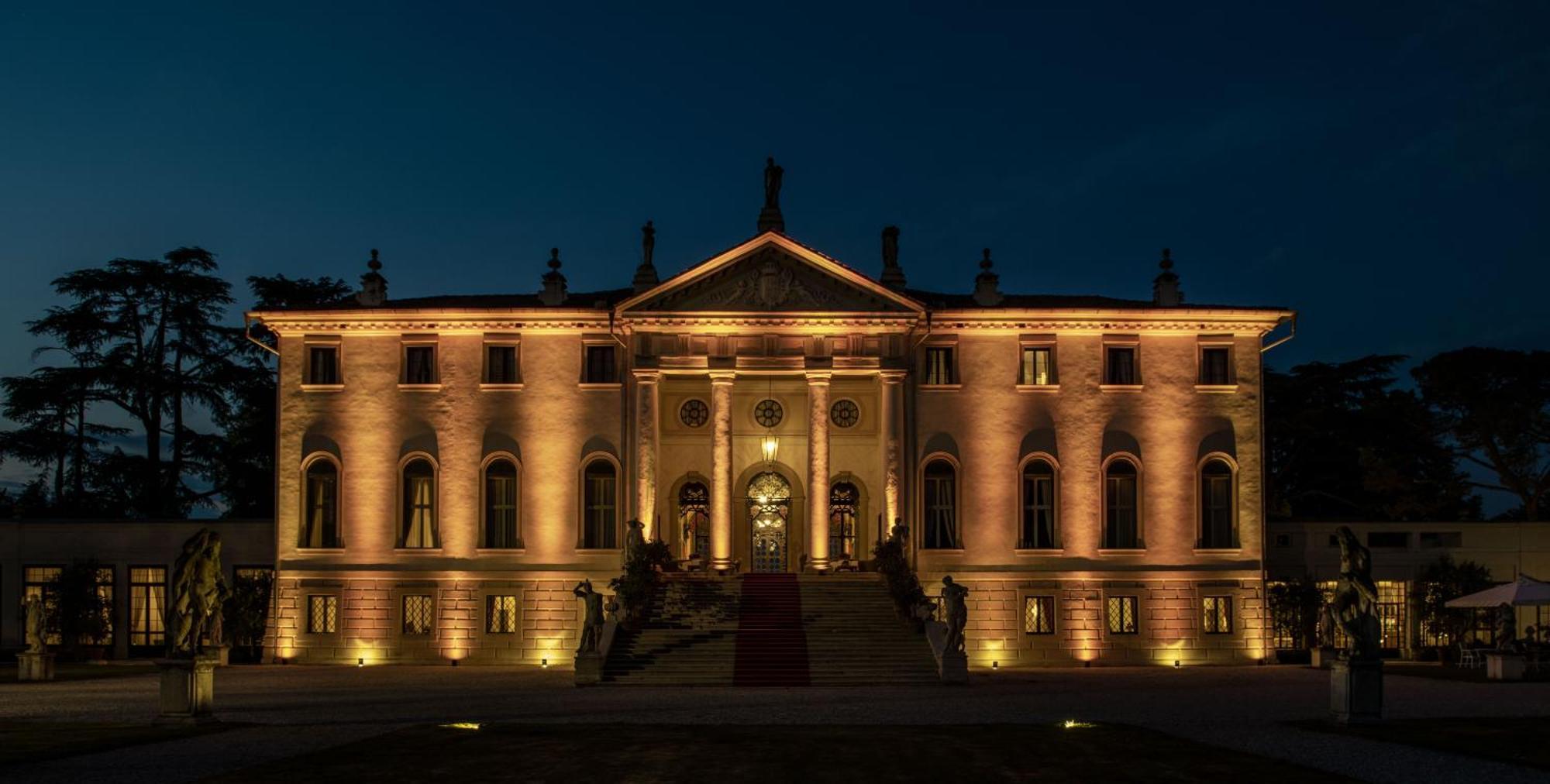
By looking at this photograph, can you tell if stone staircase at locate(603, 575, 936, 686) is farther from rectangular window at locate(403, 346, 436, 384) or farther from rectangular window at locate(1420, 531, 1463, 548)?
rectangular window at locate(1420, 531, 1463, 548)

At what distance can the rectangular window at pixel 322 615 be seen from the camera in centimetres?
4172

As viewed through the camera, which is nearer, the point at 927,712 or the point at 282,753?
the point at 282,753

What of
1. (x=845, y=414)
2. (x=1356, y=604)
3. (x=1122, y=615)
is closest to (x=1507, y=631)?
(x=1122, y=615)

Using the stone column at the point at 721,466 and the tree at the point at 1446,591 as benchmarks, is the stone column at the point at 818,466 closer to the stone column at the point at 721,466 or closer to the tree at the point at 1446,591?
the stone column at the point at 721,466

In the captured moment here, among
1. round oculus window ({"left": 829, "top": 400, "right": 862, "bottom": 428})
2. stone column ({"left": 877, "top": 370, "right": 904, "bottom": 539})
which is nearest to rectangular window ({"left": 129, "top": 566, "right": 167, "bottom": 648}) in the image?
round oculus window ({"left": 829, "top": 400, "right": 862, "bottom": 428})

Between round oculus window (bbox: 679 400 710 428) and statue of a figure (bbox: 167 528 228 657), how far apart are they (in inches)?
762

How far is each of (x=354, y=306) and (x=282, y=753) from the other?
78.6 ft

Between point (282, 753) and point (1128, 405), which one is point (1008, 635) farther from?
point (282, 753)

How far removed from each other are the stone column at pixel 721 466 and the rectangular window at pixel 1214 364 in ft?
43.2

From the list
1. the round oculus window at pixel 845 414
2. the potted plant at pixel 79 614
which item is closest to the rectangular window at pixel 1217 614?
the round oculus window at pixel 845 414

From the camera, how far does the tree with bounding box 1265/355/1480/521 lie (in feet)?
181

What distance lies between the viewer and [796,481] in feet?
144

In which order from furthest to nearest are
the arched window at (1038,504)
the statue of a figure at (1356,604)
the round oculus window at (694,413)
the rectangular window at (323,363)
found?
1. the round oculus window at (694,413)
2. the rectangular window at (323,363)
3. the arched window at (1038,504)
4. the statue of a figure at (1356,604)

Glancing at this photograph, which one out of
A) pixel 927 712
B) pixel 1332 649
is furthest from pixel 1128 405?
pixel 927 712
